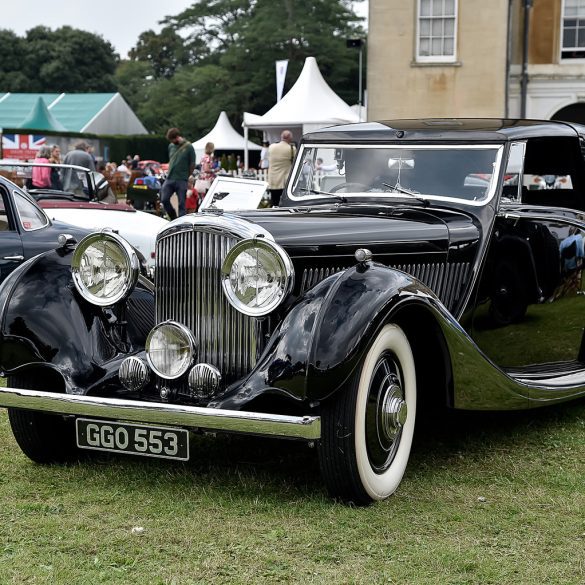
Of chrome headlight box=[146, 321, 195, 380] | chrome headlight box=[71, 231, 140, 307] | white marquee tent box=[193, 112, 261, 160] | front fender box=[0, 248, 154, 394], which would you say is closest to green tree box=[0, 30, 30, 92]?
white marquee tent box=[193, 112, 261, 160]

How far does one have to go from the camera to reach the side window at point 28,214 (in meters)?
8.31

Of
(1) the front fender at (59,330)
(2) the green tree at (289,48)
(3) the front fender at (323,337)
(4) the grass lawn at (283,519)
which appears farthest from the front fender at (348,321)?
(2) the green tree at (289,48)

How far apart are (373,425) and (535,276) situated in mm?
1791

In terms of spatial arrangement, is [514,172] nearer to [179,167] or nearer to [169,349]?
[169,349]

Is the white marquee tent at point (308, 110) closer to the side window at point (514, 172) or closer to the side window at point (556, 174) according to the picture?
the side window at point (556, 174)

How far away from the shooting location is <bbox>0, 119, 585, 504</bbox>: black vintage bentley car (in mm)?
3918

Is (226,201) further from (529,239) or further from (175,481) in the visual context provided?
(175,481)

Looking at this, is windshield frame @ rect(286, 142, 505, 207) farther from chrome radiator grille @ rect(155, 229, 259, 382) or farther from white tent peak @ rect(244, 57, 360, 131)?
white tent peak @ rect(244, 57, 360, 131)

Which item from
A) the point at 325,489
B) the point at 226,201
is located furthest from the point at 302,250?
A: the point at 226,201

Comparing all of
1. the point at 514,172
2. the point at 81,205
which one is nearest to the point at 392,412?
the point at 514,172

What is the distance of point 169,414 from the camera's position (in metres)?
3.89

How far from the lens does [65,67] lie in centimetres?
7350

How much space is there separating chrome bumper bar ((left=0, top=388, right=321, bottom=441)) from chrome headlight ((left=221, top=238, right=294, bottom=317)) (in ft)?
1.61

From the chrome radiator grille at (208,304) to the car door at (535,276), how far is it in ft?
4.81
